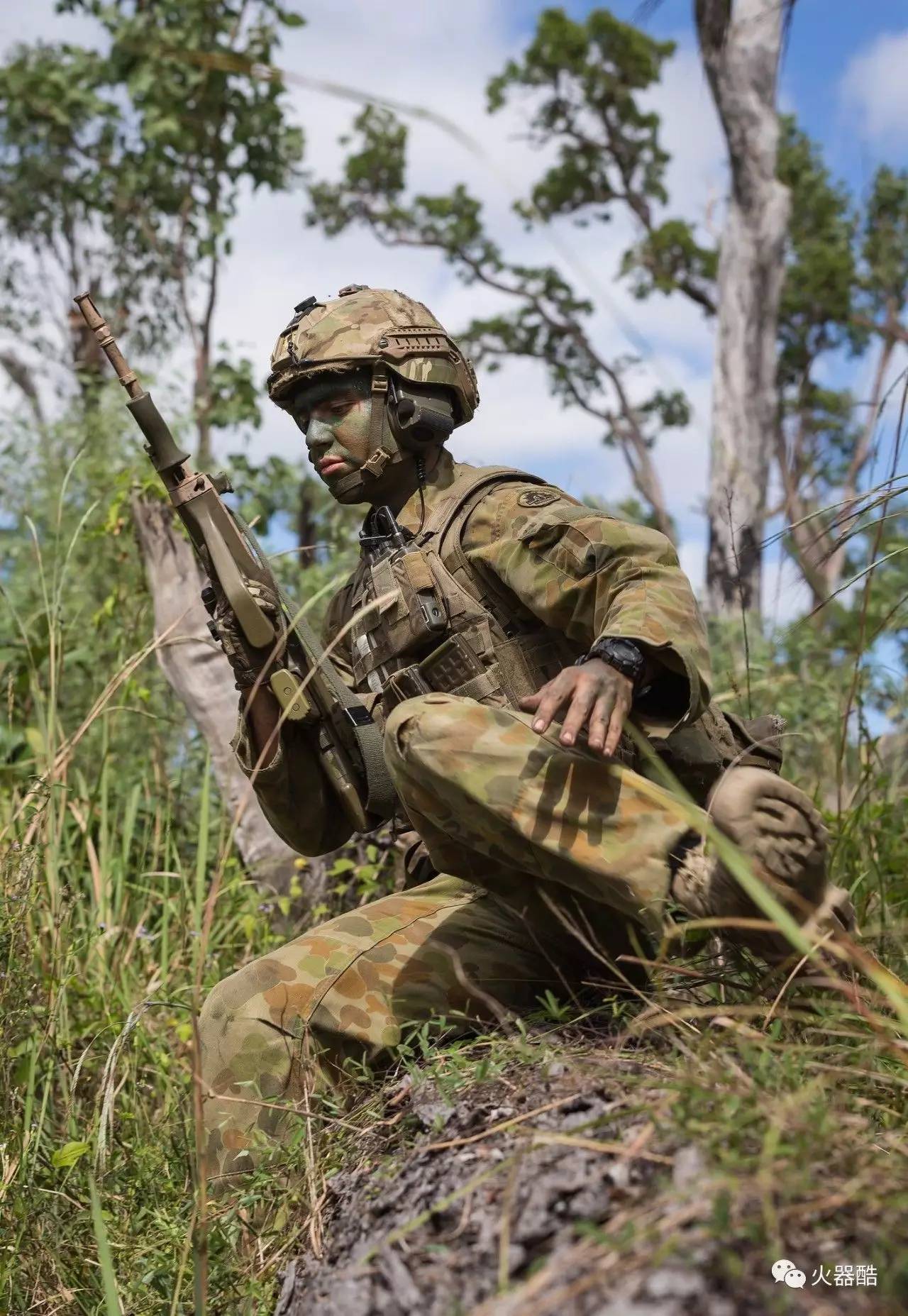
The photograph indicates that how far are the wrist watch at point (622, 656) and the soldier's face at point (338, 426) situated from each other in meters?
1.11

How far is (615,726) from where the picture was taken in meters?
2.53

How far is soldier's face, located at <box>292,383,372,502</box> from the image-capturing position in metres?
3.51

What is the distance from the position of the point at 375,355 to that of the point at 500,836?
1431mm

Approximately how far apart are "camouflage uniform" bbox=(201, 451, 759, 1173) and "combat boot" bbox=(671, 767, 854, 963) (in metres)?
0.15

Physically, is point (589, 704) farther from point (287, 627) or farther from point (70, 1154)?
point (70, 1154)

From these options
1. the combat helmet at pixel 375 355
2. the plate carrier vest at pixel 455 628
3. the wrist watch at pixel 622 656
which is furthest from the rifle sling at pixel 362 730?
the wrist watch at pixel 622 656

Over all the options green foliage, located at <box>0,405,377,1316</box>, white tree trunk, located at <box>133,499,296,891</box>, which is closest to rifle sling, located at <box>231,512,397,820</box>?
green foliage, located at <box>0,405,377,1316</box>

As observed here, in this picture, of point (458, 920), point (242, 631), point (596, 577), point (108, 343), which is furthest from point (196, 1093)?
point (108, 343)

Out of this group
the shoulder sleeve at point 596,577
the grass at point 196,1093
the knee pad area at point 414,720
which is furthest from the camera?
the shoulder sleeve at point 596,577

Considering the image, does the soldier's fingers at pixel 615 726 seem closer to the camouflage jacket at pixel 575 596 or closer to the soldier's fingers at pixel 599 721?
the soldier's fingers at pixel 599 721

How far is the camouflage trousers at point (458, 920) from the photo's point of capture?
255 cm

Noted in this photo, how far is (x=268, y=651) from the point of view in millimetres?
3430

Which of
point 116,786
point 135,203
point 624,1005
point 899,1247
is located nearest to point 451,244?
point 135,203

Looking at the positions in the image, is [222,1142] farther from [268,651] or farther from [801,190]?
[801,190]
